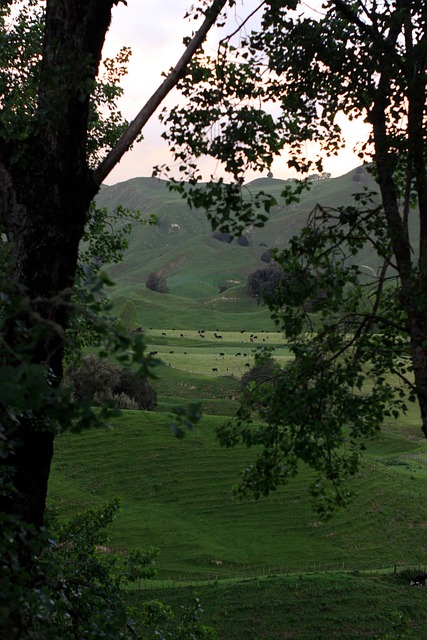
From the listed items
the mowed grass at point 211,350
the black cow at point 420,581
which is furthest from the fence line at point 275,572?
the mowed grass at point 211,350

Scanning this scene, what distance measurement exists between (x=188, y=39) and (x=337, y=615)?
85.8 feet

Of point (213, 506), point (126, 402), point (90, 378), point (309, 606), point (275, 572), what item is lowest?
point (275, 572)

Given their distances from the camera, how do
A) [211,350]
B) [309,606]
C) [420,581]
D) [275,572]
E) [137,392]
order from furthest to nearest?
[211,350]
[137,392]
[275,572]
[420,581]
[309,606]

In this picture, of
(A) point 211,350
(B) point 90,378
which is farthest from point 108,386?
(A) point 211,350

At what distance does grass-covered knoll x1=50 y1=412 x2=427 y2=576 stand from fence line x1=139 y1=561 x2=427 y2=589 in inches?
21.0

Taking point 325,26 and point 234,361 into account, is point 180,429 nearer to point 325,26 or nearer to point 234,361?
point 325,26

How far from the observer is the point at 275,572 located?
35406mm

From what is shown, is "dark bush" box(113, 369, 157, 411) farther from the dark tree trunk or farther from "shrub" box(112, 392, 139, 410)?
the dark tree trunk

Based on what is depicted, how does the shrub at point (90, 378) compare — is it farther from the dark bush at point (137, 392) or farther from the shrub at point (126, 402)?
the dark bush at point (137, 392)

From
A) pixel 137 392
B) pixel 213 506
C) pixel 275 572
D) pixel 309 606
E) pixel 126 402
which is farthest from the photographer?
pixel 137 392

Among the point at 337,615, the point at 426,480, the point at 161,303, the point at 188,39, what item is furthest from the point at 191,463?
the point at 161,303

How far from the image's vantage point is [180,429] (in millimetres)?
3623

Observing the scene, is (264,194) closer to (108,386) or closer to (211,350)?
(108,386)

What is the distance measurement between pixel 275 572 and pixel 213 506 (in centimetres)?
977
